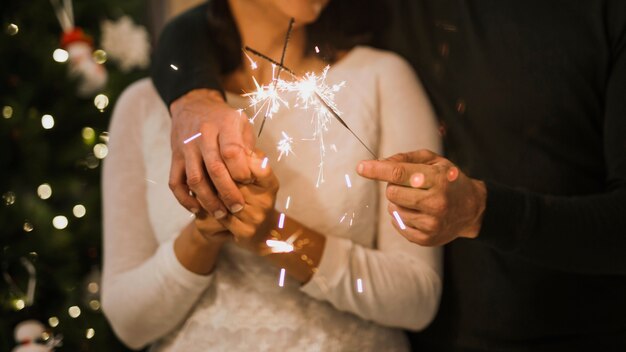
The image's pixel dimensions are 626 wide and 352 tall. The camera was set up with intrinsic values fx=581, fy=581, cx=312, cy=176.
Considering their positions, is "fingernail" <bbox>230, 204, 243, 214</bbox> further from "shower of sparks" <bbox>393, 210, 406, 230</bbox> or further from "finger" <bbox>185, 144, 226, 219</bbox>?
"shower of sparks" <bbox>393, 210, 406, 230</bbox>

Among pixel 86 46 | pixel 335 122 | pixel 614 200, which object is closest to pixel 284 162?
pixel 335 122

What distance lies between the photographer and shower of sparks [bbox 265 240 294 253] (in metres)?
0.72

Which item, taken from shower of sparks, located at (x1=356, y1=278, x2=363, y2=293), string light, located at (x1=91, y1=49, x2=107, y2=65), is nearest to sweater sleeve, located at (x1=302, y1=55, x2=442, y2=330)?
shower of sparks, located at (x1=356, y1=278, x2=363, y2=293)

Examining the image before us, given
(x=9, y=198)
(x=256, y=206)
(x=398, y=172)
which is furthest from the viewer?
(x=9, y=198)

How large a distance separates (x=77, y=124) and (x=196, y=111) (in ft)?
2.81

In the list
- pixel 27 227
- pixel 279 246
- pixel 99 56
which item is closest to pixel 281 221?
pixel 279 246

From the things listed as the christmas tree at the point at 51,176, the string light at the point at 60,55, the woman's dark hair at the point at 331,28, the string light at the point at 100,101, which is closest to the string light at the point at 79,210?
the christmas tree at the point at 51,176

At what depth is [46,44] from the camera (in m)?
1.33

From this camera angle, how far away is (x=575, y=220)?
70 cm

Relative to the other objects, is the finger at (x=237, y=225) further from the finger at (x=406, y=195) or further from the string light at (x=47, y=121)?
the string light at (x=47, y=121)

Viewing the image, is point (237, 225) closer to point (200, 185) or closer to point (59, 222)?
point (200, 185)

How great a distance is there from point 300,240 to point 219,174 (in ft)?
0.75

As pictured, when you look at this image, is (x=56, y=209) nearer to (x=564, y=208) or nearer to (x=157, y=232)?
(x=157, y=232)

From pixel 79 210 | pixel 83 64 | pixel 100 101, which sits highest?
pixel 83 64
